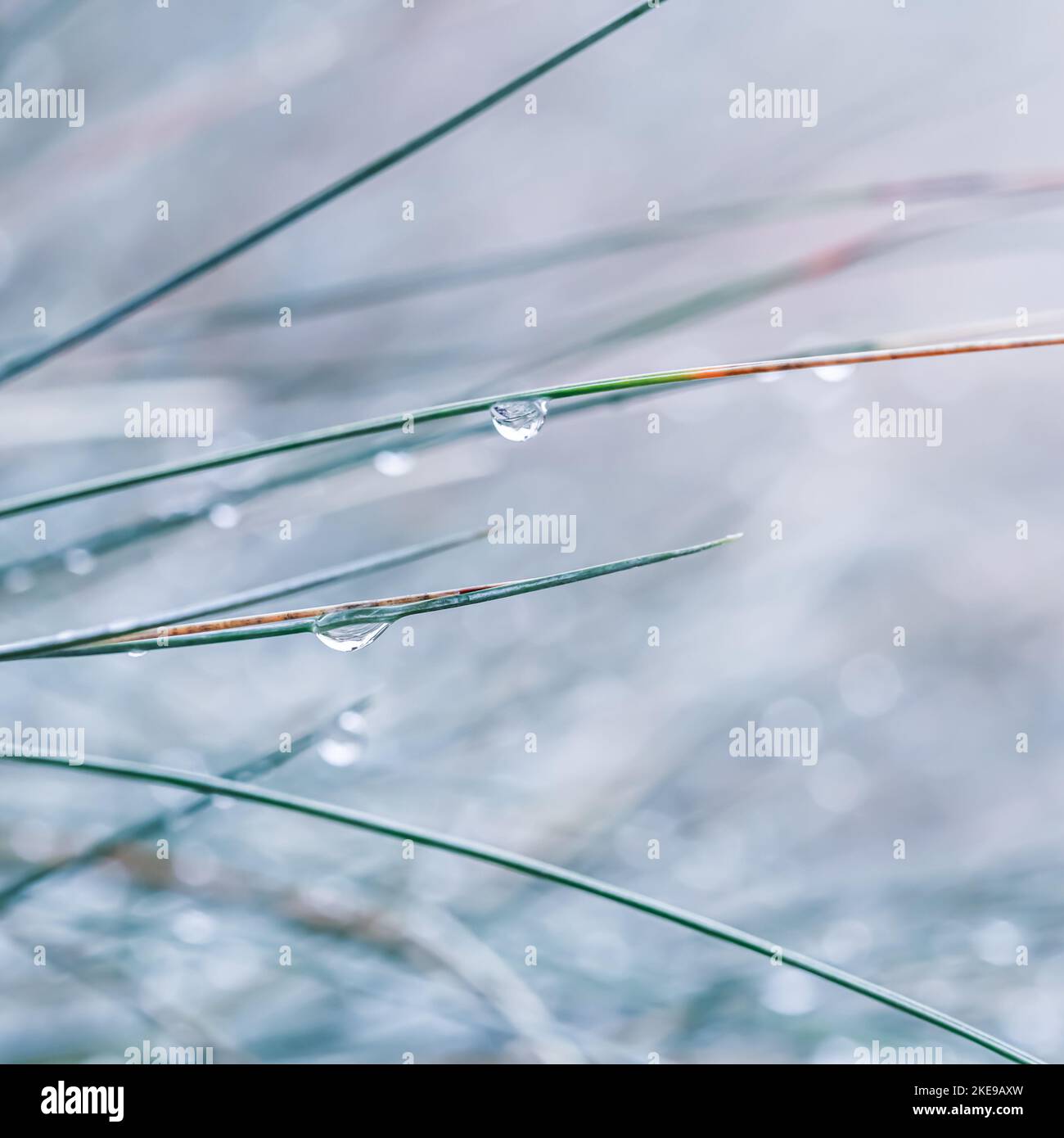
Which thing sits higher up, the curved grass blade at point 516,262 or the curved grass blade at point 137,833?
the curved grass blade at point 516,262

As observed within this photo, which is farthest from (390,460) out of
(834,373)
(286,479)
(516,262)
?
(834,373)

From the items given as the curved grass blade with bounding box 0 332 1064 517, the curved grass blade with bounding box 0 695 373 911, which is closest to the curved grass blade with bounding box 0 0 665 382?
the curved grass blade with bounding box 0 332 1064 517

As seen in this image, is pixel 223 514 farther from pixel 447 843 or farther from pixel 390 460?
pixel 447 843

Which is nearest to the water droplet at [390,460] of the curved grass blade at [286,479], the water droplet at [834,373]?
the curved grass blade at [286,479]

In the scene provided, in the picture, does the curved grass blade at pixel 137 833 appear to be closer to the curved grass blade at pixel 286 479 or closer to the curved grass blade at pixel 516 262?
the curved grass blade at pixel 286 479

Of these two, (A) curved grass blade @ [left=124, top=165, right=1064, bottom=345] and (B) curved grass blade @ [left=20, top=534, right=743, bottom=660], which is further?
(A) curved grass blade @ [left=124, top=165, right=1064, bottom=345]

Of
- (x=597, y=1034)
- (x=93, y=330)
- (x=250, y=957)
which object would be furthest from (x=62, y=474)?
(x=597, y=1034)

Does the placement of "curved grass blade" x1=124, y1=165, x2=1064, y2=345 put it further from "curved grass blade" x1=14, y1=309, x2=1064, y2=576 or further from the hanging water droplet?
the hanging water droplet
